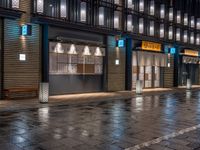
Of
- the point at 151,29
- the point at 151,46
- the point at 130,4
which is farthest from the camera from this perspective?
the point at 151,29

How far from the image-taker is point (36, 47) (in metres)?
17.5

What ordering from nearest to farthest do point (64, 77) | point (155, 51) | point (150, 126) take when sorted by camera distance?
point (150, 126), point (64, 77), point (155, 51)

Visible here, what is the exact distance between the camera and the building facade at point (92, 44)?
16.5m

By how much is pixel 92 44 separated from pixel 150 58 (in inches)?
326

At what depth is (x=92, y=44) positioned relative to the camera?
20.9 metres

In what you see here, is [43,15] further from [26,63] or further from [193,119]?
[193,119]

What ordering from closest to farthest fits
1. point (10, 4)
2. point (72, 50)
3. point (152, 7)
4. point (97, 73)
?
→ 1. point (10, 4)
2. point (72, 50)
3. point (97, 73)
4. point (152, 7)

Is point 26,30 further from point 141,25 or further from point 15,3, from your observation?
point 141,25

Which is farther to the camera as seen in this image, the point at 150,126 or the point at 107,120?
the point at 107,120

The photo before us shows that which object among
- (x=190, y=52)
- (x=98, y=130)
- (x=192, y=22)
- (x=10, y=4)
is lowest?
(x=98, y=130)

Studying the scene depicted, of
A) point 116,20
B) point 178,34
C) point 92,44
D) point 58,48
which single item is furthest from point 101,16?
point 178,34

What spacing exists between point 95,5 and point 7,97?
963cm

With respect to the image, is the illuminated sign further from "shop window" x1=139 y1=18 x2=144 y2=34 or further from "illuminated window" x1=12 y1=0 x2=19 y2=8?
"shop window" x1=139 y1=18 x2=144 y2=34

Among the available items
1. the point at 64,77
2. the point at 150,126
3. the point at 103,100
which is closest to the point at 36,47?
the point at 64,77
